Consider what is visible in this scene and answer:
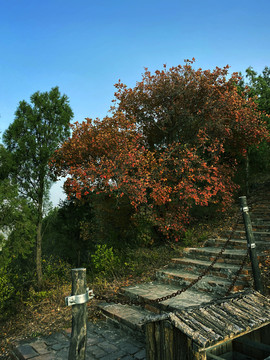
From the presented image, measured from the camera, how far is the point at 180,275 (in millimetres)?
6219

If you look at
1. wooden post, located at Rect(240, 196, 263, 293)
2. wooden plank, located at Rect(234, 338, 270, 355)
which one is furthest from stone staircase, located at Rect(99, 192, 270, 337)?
wooden plank, located at Rect(234, 338, 270, 355)

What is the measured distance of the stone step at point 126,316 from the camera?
4.50 metres

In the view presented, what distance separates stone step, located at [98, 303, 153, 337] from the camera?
4.50 metres

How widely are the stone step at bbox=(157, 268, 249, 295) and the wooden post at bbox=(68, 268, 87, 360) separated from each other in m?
3.44

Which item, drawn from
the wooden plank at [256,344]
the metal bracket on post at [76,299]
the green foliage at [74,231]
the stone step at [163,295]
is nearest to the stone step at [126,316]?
the stone step at [163,295]

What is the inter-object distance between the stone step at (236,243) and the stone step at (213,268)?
106 centimetres

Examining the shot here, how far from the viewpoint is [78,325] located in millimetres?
2586

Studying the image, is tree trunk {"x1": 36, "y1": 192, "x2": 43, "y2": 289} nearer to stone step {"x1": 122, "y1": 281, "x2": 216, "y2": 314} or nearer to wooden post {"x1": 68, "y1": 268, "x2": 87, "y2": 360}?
stone step {"x1": 122, "y1": 281, "x2": 216, "y2": 314}

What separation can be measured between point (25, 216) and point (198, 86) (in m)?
7.44

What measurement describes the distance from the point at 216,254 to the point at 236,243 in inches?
39.9

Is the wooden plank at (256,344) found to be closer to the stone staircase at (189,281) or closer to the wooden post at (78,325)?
the stone staircase at (189,281)

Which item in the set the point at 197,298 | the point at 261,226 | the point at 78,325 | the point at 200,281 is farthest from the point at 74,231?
the point at 78,325

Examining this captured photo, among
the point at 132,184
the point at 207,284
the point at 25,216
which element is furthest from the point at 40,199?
the point at 207,284

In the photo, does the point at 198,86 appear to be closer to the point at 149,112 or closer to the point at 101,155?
the point at 149,112
